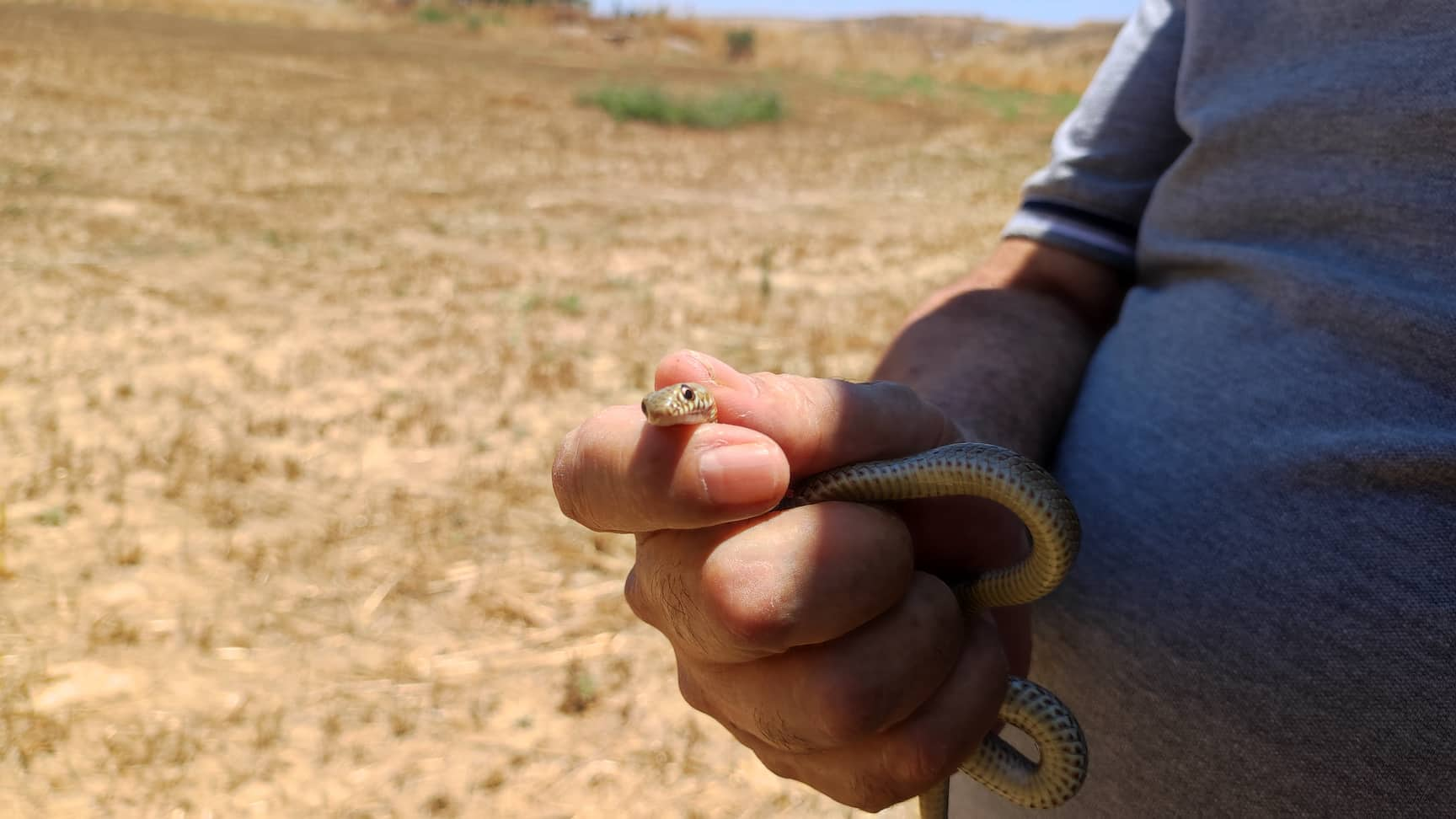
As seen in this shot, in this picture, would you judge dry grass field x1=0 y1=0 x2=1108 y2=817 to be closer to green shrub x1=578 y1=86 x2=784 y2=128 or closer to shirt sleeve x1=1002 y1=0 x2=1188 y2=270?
shirt sleeve x1=1002 y1=0 x2=1188 y2=270

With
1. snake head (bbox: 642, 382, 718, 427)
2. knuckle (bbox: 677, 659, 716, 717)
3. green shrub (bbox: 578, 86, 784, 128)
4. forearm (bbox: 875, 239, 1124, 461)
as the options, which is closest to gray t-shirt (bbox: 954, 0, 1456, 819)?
forearm (bbox: 875, 239, 1124, 461)

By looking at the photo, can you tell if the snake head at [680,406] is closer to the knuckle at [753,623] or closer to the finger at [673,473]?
the finger at [673,473]

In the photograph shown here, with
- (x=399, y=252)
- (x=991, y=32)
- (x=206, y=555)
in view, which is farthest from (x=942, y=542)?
(x=991, y=32)

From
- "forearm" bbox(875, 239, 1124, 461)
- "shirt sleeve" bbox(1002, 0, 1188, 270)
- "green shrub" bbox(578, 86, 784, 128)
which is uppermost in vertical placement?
"shirt sleeve" bbox(1002, 0, 1188, 270)

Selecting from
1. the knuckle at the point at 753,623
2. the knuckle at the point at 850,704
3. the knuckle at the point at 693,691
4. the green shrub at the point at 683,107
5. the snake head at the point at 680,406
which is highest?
the snake head at the point at 680,406

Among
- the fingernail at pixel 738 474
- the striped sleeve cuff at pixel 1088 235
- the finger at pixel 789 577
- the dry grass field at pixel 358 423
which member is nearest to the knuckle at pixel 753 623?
the finger at pixel 789 577

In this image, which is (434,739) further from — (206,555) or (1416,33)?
(1416,33)
